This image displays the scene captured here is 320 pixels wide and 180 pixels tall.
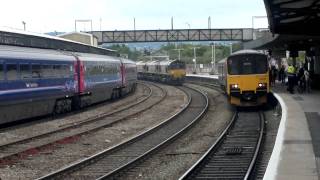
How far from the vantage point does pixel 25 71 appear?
20984mm

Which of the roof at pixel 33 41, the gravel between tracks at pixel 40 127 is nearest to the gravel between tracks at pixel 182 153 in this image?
the gravel between tracks at pixel 40 127

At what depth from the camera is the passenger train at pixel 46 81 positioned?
1958 centimetres

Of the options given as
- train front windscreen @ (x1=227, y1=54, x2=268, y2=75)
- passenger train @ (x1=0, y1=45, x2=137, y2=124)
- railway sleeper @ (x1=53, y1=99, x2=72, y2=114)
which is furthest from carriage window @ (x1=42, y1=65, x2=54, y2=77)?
train front windscreen @ (x1=227, y1=54, x2=268, y2=75)

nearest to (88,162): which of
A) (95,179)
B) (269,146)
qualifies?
(95,179)

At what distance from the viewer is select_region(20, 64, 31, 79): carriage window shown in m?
20.6

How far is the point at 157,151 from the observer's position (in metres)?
15.5

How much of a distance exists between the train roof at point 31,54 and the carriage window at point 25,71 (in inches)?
12.1

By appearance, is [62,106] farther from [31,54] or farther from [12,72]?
[12,72]

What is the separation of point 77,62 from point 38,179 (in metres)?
17.2

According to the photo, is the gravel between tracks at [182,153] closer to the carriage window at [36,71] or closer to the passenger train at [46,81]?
the passenger train at [46,81]

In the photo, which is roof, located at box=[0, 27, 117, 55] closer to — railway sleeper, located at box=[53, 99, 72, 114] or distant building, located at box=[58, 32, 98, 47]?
railway sleeper, located at box=[53, 99, 72, 114]

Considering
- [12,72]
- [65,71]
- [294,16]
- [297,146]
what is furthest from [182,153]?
[65,71]

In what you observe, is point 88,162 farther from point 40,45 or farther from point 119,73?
point 119,73

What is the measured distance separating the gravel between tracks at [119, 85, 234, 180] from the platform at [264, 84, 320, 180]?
79.9 inches
